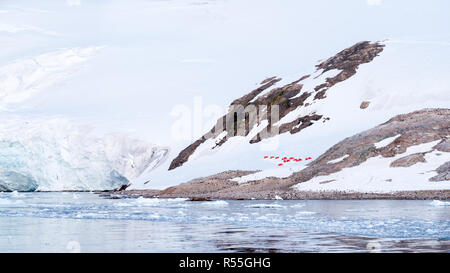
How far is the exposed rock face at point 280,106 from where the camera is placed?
11338 centimetres

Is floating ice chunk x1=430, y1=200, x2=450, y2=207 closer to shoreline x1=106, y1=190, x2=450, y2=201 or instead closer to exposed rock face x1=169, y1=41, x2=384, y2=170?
shoreline x1=106, y1=190, x2=450, y2=201

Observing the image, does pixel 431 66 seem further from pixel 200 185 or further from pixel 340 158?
pixel 200 185

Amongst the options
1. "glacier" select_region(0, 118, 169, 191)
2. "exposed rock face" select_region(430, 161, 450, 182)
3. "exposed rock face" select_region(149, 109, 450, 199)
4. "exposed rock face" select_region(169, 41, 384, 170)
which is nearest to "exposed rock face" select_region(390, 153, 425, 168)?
"exposed rock face" select_region(149, 109, 450, 199)

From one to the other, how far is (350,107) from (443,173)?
128ft

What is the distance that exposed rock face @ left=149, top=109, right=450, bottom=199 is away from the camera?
7881cm

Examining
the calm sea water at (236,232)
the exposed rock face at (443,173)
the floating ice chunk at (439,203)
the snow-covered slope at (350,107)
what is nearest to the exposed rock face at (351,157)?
the exposed rock face at (443,173)

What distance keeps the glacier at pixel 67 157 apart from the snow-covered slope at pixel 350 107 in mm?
11347

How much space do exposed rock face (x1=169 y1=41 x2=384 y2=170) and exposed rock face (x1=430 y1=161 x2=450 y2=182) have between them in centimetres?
3847

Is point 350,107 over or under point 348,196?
over

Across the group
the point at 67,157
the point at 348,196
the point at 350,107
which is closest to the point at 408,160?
the point at 348,196

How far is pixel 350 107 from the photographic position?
109 metres

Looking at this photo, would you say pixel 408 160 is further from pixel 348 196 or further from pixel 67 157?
pixel 67 157

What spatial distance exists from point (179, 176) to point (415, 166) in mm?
40807
